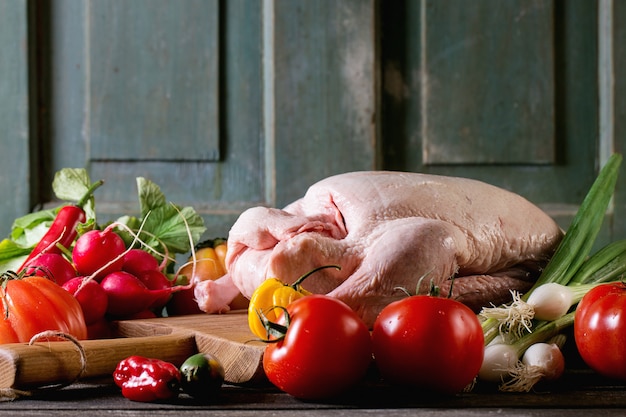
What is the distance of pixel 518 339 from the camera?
1517 millimetres

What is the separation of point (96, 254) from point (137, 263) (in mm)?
110

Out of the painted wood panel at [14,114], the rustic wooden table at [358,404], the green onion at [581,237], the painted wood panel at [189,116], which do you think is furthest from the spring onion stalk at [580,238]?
the painted wood panel at [14,114]

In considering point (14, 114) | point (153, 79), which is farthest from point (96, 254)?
point (14, 114)

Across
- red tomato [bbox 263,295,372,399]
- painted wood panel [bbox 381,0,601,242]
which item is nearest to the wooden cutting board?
red tomato [bbox 263,295,372,399]

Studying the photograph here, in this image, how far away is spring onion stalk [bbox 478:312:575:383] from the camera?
1419 millimetres

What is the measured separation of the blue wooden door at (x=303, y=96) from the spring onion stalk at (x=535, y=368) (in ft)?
5.07

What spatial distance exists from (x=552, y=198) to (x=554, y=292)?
1.46m

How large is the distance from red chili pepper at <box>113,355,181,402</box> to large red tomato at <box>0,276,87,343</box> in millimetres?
261

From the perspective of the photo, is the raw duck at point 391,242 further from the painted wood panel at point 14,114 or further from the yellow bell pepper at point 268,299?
the painted wood panel at point 14,114

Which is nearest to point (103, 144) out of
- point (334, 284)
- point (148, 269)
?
point (148, 269)

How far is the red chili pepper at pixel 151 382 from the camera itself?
1.28m

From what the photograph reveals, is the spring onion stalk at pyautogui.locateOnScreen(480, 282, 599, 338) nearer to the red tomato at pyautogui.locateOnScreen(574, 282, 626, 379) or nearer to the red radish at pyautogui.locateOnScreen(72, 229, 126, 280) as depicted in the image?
the red tomato at pyautogui.locateOnScreen(574, 282, 626, 379)

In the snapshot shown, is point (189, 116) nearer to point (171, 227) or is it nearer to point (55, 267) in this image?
point (171, 227)

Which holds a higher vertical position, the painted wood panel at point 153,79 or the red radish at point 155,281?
the painted wood panel at point 153,79
